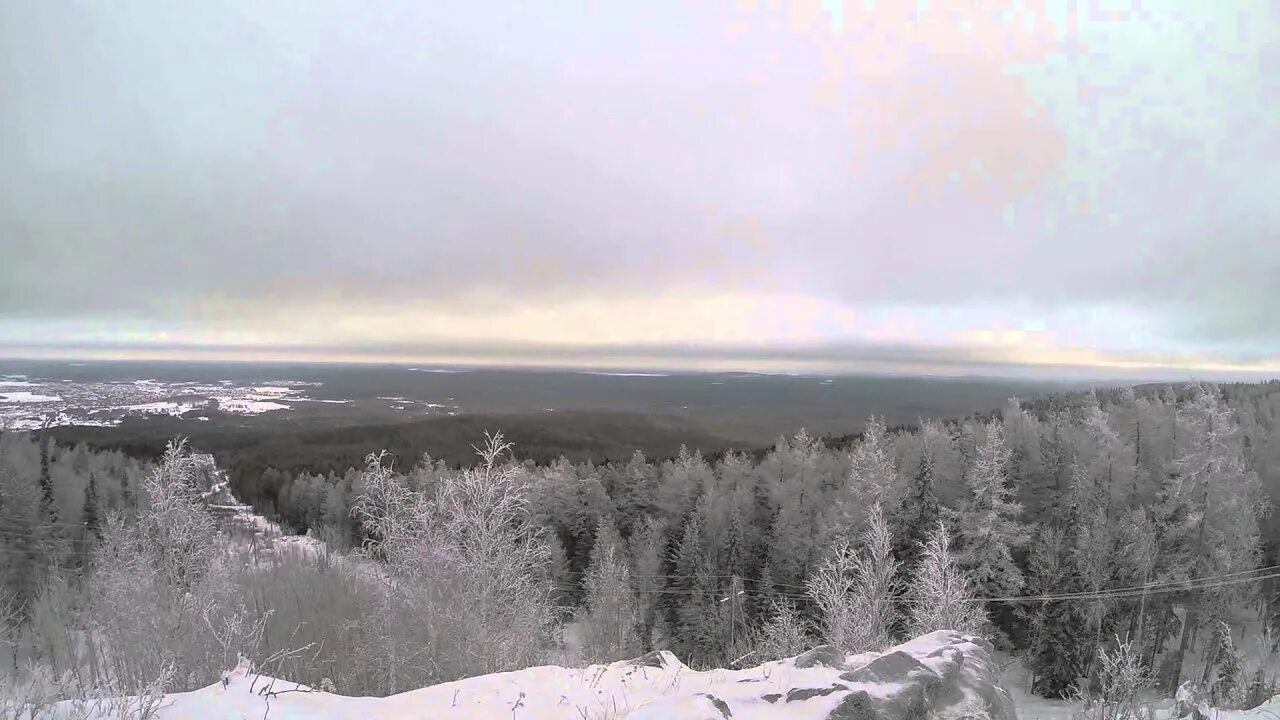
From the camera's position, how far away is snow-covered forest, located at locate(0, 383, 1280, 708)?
1452 cm

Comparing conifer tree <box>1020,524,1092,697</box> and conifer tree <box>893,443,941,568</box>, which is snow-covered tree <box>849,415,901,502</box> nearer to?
conifer tree <box>893,443,941,568</box>

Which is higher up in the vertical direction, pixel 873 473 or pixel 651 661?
pixel 651 661

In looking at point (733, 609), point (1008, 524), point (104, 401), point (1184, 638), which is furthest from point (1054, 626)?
point (104, 401)

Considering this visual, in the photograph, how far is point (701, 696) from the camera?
5227 mm

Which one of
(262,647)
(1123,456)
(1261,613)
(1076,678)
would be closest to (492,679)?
(262,647)

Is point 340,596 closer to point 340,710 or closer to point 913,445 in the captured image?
point 340,710

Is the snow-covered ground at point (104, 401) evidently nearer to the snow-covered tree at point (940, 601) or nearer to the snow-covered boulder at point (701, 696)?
the snow-covered boulder at point (701, 696)

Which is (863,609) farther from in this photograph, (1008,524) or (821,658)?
(1008,524)

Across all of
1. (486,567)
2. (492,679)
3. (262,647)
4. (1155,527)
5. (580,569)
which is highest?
(492,679)

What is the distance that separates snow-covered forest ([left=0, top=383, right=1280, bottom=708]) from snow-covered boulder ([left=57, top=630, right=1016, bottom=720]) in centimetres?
249

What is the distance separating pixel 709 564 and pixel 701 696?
1136 inches

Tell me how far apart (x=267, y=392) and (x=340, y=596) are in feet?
126

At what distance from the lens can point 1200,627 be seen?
24.3 metres

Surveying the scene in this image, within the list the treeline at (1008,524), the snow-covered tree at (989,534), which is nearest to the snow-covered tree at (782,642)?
the treeline at (1008,524)
